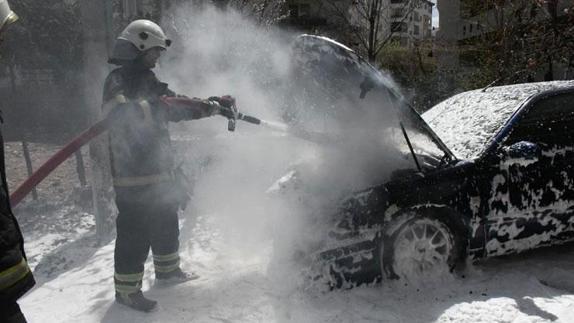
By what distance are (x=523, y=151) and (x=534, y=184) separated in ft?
0.94

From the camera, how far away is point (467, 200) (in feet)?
11.7

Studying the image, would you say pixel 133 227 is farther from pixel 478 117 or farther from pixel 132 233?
pixel 478 117

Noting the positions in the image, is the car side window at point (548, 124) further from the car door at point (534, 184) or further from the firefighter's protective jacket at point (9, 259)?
the firefighter's protective jacket at point (9, 259)

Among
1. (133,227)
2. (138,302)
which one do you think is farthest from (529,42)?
(138,302)

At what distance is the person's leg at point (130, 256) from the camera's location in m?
3.46

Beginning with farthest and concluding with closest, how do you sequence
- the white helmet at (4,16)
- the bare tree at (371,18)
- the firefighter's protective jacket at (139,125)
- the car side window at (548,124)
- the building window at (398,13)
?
the building window at (398,13), the bare tree at (371,18), the car side window at (548,124), the firefighter's protective jacket at (139,125), the white helmet at (4,16)

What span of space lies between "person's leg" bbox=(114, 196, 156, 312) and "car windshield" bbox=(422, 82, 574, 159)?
266cm

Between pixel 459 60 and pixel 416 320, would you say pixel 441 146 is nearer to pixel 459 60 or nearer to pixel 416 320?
pixel 416 320

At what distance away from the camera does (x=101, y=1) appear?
4980mm

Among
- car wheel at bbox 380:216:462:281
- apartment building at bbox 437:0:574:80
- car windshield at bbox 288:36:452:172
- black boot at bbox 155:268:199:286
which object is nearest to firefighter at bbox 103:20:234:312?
black boot at bbox 155:268:199:286

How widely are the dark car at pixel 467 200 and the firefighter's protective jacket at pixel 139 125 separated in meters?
1.48

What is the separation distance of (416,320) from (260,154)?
326cm

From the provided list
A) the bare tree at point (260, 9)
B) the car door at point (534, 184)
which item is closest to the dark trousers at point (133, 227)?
the car door at point (534, 184)

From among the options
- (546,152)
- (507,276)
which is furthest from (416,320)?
(546,152)
